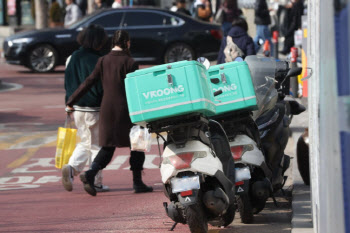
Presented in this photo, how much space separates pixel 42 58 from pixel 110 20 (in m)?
1.94

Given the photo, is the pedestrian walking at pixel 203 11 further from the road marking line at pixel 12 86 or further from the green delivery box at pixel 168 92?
the green delivery box at pixel 168 92

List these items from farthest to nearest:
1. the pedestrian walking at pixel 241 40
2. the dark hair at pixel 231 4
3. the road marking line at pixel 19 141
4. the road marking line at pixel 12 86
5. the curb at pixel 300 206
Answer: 1. the dark hair at pixel 231 4
2. the road marking line at pixel 12 86
3. the pedestrian walking at pixel 241 40
4. the road marking line at pixel 19 141
5. the curb at pixel 300 206

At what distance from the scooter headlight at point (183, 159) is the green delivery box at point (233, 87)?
706mm

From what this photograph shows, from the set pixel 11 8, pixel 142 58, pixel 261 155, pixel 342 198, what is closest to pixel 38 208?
pixel 261 155

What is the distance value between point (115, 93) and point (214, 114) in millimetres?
2278

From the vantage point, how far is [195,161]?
6.45m

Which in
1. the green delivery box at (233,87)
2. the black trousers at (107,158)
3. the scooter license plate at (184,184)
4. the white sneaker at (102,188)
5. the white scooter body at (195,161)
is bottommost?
the white sneaker at (102,188)

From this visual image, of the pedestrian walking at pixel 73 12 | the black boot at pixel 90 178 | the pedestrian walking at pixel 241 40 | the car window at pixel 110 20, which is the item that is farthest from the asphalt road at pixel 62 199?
the pedestrian walking at pixel 73 12

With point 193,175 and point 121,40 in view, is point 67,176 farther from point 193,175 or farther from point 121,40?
point 193,175

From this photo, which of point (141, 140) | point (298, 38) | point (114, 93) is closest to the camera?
point (141, 140)

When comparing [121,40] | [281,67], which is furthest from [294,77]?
[281,67]

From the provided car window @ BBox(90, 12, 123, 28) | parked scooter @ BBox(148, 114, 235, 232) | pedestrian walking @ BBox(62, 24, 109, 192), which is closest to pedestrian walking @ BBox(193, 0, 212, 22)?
car window @ BBox(90, 12, 123, 28)

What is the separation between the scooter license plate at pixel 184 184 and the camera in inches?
251

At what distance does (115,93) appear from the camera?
881cm
